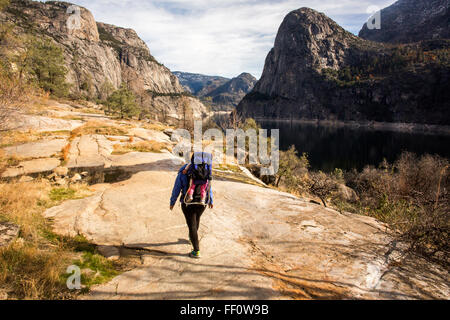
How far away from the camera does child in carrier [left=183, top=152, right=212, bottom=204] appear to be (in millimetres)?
4870

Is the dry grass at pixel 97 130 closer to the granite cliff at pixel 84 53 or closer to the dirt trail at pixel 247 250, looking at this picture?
the dirt trail at pixel 247 250

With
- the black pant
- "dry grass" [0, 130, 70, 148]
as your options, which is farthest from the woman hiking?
"dry grass" [0, 130, 70, 148]

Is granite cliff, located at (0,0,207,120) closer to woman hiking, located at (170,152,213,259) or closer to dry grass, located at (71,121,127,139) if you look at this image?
dry grass, located at (71,121,127,139)

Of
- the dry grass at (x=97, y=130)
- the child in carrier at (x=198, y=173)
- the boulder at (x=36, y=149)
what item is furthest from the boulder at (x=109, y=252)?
the dry grass at (x=97, y=130)

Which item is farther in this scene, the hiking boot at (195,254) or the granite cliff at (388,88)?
the granite cliff at (388,88)

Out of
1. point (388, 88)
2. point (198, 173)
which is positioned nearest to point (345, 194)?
point (198, 173)

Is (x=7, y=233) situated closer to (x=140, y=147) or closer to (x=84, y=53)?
(x=140, y=147)

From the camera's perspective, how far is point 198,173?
16.0ft

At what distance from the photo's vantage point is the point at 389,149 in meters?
67.6

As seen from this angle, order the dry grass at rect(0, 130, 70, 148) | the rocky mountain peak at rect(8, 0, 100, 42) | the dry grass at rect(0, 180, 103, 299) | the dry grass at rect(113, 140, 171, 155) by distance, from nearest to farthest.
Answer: the dry grass at rect(0, 180, 103, 299) → the dry grass at rect(0, 130, 70, 148) → the dry grass at rect(113, 140, 171, 155) → the rocky mountain peak at rect(8, 0, 100, 42)

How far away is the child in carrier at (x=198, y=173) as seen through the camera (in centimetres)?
487

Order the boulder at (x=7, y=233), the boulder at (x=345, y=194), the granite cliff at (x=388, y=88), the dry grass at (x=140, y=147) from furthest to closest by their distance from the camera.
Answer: the granite cliff at (x=388, y=88) → the boulder at (x=345, y=194) → the dry grass at (x=140, y=147) → the boulder at (x=7, y=233)
